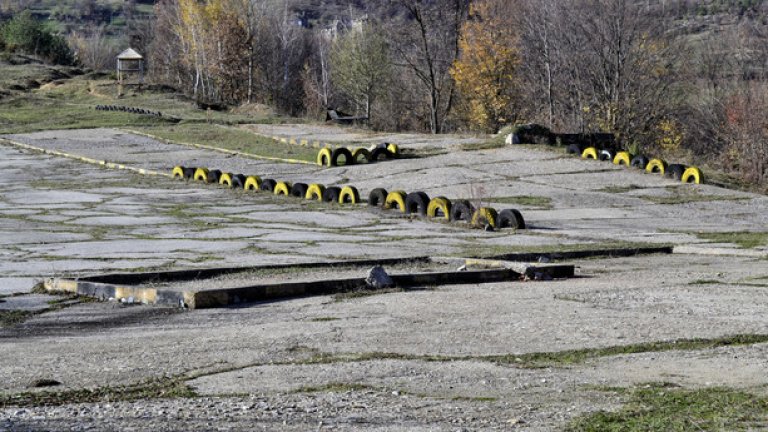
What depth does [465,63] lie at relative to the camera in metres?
49.5

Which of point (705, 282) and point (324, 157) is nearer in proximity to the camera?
point (705, 282)

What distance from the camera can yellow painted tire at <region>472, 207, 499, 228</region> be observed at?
1591 centimetres

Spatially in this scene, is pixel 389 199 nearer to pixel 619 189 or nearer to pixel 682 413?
pixel 619 189

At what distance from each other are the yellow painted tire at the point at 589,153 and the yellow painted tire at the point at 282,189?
21.5ft

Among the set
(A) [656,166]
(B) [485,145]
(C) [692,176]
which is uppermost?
(B) [485,145]

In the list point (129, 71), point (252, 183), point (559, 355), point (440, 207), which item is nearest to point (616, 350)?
point (559, 355)

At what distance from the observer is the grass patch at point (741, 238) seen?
13641mm

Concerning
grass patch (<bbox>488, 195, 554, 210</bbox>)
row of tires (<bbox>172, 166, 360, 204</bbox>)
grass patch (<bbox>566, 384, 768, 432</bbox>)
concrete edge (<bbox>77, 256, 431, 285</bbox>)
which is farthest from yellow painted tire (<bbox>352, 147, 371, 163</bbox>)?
grass patch (<bbox>566, 384, 768, 432</bbox>)

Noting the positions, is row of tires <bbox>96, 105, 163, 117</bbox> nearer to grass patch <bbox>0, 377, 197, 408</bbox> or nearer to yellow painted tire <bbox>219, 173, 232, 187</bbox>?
yellow painted tire <bbox>219, 173, 232, 187</bbox>

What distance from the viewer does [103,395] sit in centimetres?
588

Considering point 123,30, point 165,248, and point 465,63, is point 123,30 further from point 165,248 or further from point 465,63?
point 165,248

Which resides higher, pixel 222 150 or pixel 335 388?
pixel 222 150

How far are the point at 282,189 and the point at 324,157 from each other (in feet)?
14.8

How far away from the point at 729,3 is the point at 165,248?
104 meters
